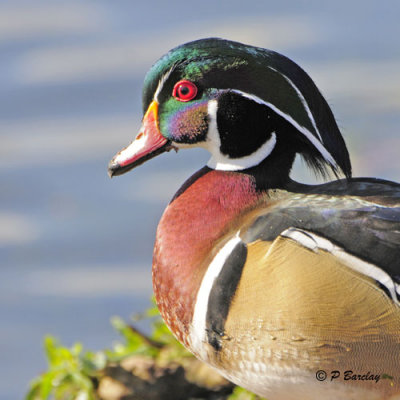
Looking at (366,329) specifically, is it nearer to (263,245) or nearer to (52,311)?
(263,245)

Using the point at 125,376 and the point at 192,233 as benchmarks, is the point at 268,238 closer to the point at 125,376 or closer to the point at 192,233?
the point at 192,233

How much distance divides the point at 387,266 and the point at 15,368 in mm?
2898

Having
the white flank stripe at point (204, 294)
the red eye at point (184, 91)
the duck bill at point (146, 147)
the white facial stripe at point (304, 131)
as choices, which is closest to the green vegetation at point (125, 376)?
the white flank stripe at point (204, 294)

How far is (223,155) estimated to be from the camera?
342 cm

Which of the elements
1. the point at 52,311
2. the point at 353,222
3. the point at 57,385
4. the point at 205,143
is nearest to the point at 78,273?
the point at 52,311

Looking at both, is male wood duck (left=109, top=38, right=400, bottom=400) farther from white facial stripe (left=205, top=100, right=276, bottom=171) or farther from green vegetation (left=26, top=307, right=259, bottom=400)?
green vegetation (left=26, top=307, right=259, bottom=400)

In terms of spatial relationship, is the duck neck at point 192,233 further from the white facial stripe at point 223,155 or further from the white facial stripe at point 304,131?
the white facial stripe at point 304,131

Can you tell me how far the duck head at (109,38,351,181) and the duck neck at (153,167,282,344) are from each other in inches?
2.8

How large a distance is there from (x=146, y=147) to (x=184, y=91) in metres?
0.23

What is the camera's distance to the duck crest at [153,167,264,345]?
3.29 meters

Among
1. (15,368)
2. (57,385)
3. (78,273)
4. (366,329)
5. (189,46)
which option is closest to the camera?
(366,329)

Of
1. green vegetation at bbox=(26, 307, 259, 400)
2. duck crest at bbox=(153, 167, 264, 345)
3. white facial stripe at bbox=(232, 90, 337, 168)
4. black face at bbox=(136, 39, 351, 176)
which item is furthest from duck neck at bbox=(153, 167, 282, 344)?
green vegetation at bbox=(26, 307, 259, 400)

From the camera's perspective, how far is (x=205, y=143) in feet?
11.2
